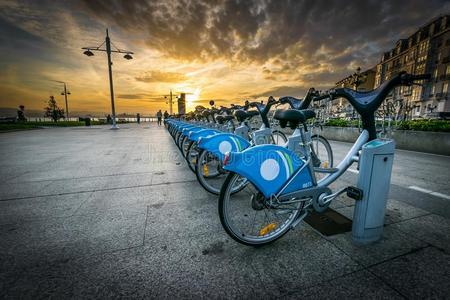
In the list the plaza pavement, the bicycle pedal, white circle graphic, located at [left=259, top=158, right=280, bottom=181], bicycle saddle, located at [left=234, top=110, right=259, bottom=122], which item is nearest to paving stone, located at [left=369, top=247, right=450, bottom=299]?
the plaza pavement

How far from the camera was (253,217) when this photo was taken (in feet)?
7.99

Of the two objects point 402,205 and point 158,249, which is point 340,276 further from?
point 402,205

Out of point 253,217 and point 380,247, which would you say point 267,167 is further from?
point 380,247

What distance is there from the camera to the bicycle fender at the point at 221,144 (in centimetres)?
299

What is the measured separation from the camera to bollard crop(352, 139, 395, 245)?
6.04 feet

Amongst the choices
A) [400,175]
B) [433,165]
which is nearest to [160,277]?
[400,175]

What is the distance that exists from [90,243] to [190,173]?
242cm

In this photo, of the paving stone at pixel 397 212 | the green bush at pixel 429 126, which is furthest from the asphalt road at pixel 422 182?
the green bush at pixel 429 126

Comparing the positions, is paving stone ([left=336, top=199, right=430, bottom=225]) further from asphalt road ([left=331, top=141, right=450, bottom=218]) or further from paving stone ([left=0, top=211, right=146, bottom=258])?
paving stone ([left=0, top=211, right=146, bottom=258])

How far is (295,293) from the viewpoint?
142 cm

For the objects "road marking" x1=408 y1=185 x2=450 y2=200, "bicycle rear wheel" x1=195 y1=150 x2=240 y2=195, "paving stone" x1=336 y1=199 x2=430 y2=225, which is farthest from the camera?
"bicycle rear wheel" x1=195 y1=150 x2=240 y2=195

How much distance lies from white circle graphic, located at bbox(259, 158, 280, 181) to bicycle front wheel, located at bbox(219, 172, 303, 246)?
14 cm

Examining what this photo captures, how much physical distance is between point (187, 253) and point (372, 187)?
1795mm

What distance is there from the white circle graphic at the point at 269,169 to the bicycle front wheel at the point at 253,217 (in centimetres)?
14
